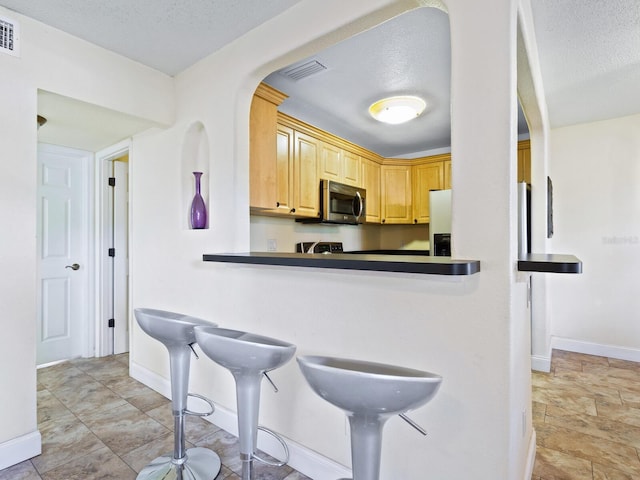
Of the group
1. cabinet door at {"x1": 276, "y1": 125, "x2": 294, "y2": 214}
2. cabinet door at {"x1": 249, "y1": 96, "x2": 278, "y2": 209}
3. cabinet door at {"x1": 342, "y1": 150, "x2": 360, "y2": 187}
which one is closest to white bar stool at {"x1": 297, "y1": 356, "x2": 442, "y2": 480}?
cabinet door at {"x1": 249, "y1": 96, "x2": 278, "y2": 209}

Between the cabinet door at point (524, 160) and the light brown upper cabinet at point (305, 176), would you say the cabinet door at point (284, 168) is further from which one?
the cabinet door at point (524, 160)

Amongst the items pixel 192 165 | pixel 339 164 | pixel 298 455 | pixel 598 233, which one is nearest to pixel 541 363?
pixel 598 233

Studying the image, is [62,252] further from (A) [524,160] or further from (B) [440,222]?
(A) [524,160]

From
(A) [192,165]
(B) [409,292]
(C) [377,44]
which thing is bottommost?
(B) [409,292]

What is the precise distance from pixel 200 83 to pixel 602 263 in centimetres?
429

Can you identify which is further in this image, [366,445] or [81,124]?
[81,124]

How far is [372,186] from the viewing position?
4.42 m

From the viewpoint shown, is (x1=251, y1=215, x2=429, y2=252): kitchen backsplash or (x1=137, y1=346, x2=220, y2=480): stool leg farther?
(x1=251, y1=215, x2=429, y2=252): kitchen backsplash

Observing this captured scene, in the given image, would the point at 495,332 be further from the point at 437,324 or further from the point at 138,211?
the point at 138,211

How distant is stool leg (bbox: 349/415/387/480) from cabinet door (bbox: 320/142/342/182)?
2.65m

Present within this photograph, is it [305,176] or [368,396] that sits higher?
[305,176]

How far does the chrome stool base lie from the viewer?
1.74m

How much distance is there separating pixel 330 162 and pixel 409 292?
2.42m

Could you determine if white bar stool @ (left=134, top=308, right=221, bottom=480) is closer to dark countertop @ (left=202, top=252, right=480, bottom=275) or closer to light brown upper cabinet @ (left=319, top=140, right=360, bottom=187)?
dark countertop @ (left=202, top=252, right=480, bottom=275)
